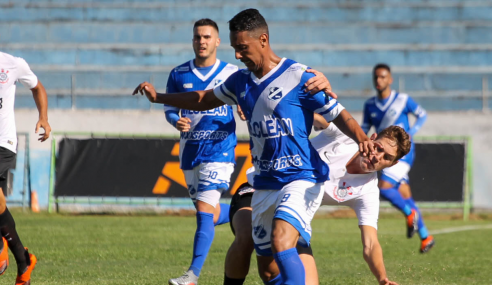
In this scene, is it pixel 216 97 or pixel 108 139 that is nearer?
pixel 216 97

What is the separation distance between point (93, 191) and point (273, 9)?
8.45 m

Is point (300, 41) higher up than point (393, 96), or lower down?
higher up

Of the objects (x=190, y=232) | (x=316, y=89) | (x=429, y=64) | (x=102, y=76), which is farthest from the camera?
(x=429, y=64)

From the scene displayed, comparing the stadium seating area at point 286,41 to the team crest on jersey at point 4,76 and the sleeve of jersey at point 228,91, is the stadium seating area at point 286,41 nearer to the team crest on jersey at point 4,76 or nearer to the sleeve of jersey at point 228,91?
the team crest on jersey at point 4,76

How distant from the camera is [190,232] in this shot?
1078cm

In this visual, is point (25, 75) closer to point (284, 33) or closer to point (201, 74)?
point (201, 74)

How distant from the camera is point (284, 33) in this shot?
18.8 m

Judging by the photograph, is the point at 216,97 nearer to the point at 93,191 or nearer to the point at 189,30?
the point at 93,191

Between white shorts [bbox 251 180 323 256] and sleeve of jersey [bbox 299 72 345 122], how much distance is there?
0.47 m

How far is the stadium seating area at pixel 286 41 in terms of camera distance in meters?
17.0

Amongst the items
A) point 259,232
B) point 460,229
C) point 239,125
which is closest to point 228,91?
point 259,232

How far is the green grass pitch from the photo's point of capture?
6664 mm

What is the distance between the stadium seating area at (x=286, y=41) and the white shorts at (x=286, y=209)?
12.0m

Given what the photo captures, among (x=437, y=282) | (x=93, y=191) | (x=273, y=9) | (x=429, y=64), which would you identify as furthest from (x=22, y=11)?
(x=437, y=282)
